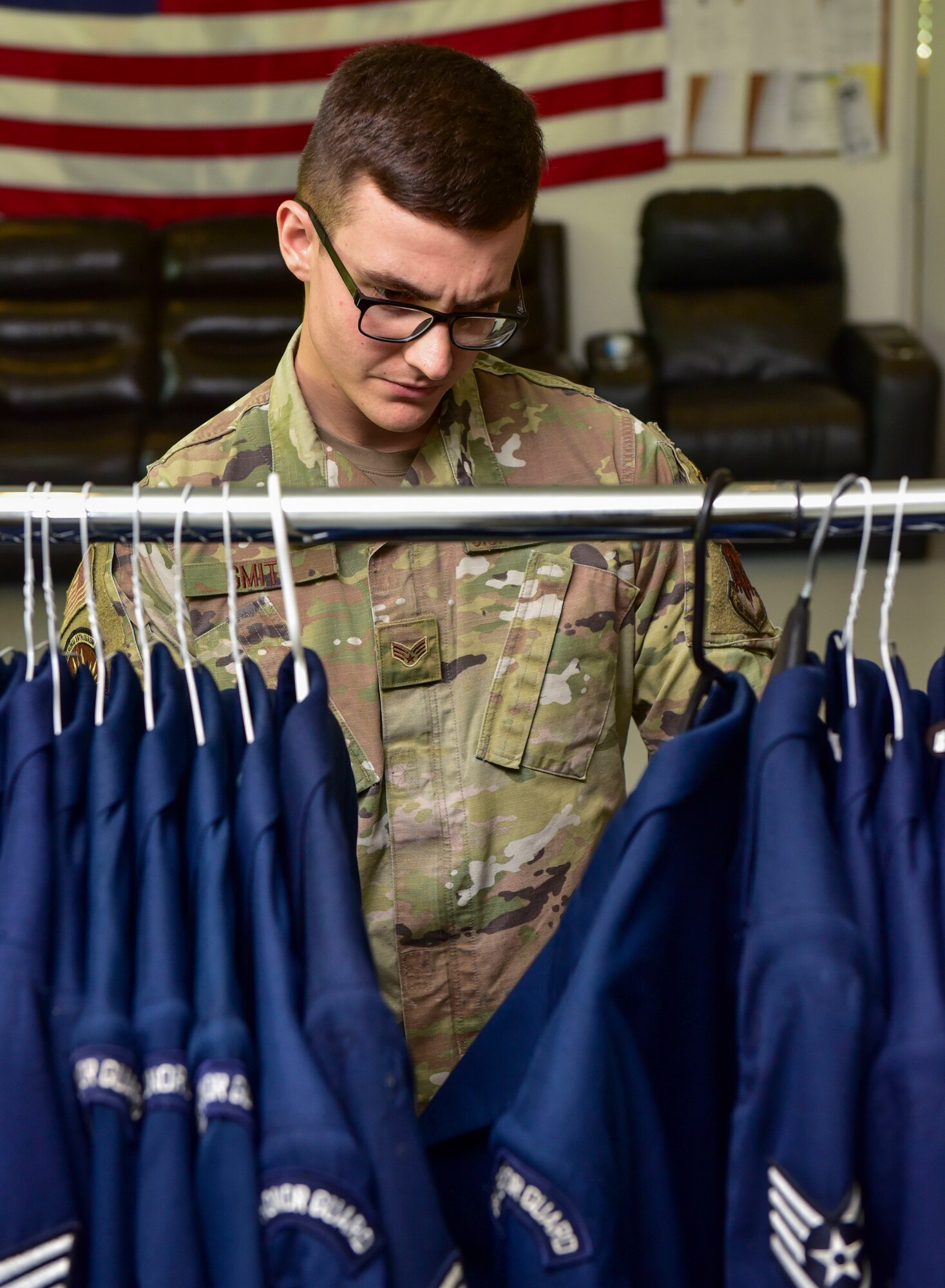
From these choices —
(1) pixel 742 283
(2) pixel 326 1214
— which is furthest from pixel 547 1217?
(1) pixel 742 283

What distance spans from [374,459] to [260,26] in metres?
4.30

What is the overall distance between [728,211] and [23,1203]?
16.1ft

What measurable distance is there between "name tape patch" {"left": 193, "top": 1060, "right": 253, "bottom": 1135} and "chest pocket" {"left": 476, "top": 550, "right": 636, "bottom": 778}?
2.06 feet

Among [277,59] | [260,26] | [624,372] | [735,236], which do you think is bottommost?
[624,372]

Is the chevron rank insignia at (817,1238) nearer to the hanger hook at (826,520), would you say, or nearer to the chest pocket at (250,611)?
the hanger hook at (826,520)

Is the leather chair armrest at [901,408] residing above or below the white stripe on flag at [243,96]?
below

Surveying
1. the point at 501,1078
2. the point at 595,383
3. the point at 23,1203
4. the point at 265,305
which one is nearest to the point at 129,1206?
the point at 23,1203

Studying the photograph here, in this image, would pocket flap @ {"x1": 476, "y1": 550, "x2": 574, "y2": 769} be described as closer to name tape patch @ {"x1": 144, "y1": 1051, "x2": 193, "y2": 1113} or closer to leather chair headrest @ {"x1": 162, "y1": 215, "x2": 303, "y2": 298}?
name tape patch @ {"x1": 144, "y1": 1051, "x2": 193, "y2": 1113}

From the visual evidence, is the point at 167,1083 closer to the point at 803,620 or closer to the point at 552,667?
the point at 803,620

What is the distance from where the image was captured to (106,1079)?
2.16 feet

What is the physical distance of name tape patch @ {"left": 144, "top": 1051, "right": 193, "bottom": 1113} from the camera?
2.16 feet

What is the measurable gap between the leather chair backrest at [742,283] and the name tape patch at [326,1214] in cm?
452

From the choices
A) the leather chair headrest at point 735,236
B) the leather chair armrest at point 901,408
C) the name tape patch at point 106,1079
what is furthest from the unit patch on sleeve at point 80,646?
the leather chair headrest at point 735,236

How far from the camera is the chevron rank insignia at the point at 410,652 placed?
1.26 metres
